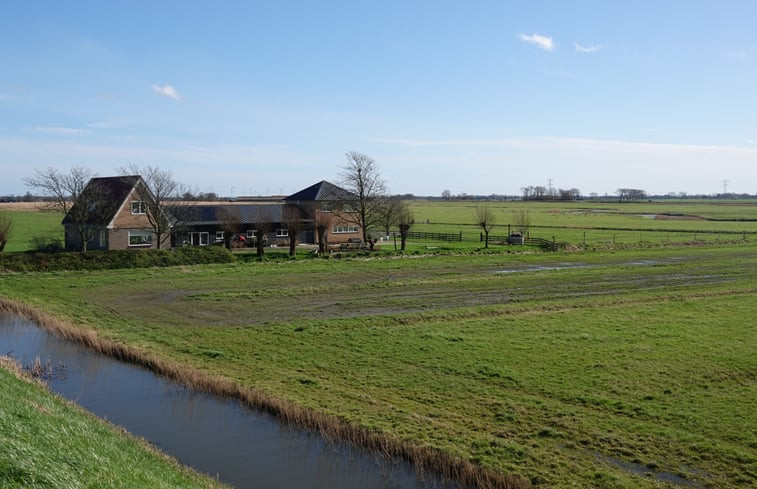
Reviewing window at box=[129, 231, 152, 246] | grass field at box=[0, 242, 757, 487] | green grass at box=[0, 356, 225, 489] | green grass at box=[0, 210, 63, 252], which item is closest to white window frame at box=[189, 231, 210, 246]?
window at box=[129, 231, 152, 246]

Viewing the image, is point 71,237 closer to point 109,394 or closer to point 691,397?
point 109,394

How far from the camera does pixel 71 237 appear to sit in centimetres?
5300

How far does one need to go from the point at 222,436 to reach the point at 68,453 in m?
4.20

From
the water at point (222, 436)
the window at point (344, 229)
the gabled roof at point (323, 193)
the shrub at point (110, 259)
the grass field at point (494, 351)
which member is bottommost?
the water at point (222, 436)

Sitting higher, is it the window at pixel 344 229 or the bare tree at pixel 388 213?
the bare tree at pixel 388 213

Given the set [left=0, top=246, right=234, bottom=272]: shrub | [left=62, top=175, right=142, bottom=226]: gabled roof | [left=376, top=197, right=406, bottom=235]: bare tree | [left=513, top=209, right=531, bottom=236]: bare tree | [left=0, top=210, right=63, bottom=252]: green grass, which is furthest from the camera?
[left=513, top=209, right=531, bottom=236]: bare tree

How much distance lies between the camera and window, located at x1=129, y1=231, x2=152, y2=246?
168 feet

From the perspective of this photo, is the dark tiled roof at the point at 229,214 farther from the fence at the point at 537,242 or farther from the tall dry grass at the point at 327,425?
the tall dry grass at the point at 327,425

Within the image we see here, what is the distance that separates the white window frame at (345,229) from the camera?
2430 inches

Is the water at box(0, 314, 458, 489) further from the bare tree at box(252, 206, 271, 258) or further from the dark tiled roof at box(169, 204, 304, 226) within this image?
the bare tree at box(252, 206, 271, 258)

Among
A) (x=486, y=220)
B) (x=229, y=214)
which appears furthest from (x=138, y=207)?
(x=486, y=220)

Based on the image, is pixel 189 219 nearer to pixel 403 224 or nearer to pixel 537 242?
pixel 403 224

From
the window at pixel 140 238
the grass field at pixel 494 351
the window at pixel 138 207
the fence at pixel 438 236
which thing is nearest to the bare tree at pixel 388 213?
the fence at pixel 438 236

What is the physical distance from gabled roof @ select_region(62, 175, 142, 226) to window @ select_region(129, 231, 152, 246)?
2189 mm
